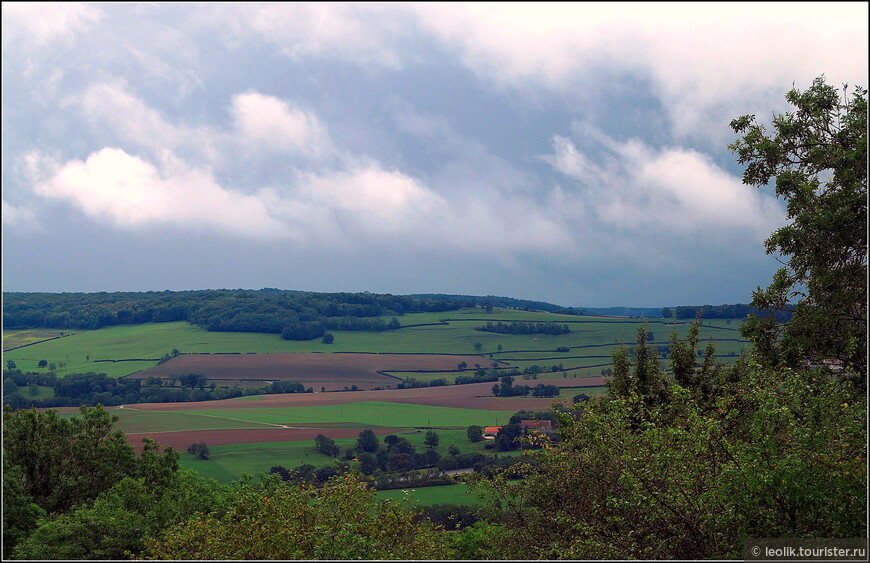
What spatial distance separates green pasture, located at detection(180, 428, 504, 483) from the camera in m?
61.7

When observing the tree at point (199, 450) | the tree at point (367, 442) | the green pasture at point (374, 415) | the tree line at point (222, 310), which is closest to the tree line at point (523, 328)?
the tree line at point (222, 310)

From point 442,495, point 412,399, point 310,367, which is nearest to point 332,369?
point 310,367

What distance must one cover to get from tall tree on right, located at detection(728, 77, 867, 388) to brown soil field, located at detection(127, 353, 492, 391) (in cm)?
9925

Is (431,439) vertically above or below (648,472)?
below

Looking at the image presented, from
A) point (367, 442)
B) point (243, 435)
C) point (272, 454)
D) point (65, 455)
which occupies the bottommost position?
point (367, 442)

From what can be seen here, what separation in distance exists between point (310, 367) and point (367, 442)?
5191 cm

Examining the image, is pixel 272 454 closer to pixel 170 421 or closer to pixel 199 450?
pixel 199 450

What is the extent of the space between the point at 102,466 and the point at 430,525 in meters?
13.6

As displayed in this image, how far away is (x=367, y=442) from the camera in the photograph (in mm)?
79500

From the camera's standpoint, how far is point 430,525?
1587 cm

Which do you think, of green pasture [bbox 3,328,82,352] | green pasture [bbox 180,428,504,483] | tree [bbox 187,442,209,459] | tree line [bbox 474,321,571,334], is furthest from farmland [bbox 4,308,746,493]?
tree line [bbox 474,321,571,334]

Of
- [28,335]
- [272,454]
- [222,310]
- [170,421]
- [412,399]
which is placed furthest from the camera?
[222,310]

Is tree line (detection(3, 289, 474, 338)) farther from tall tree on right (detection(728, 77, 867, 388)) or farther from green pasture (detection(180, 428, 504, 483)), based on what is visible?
tall tree on right (detection(728, 77, 867, 388))

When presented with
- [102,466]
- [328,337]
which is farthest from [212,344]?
[102,466]
